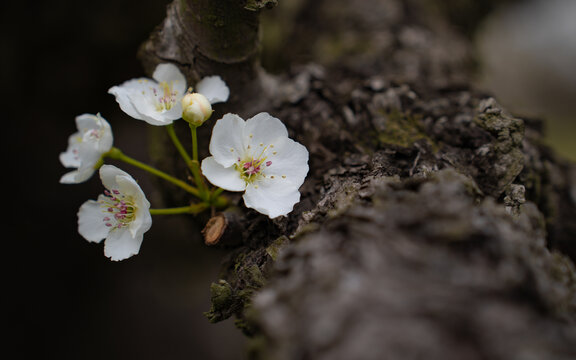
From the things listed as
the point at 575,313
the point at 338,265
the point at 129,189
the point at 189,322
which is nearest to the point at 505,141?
the point at 575,313

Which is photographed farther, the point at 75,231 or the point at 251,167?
the point at 75,231

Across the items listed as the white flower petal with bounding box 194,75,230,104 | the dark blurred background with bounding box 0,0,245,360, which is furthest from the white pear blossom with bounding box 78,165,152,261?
the dark blurred background with bounding box 0,0,245,360

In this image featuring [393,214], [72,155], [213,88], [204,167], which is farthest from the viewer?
[72,155]

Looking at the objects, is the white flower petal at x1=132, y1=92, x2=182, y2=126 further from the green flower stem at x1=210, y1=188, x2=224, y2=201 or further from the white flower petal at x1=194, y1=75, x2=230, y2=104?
the green flower stem at x1=210, y1=188, x2=224, y2=201

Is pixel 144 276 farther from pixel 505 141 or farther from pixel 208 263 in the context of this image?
pixel 505 141

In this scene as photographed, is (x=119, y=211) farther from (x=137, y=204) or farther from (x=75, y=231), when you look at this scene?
(x=75, y=231)

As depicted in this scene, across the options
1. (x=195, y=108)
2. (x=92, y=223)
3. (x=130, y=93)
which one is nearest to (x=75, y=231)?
(x=92, y=223)

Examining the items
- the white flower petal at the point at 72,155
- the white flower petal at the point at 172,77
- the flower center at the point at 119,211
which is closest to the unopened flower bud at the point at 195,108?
the white flower petal at the point at 172,77
